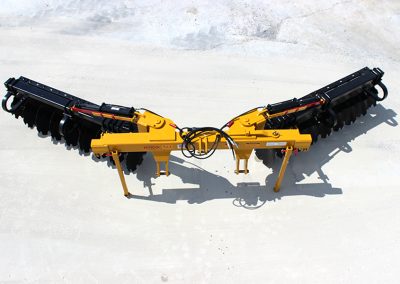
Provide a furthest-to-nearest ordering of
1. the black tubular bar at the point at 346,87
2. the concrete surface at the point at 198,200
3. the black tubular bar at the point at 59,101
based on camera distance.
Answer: the black tubular bar at the point at 346,87 < the black tubular bar at the point at 59,101 < the concrete surface at the point at 198,200

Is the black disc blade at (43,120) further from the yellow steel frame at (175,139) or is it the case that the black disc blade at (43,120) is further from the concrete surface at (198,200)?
the yellow steel frame at (175,139)

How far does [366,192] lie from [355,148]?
82 centimetres

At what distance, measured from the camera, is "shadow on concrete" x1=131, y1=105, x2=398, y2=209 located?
16.5 ft

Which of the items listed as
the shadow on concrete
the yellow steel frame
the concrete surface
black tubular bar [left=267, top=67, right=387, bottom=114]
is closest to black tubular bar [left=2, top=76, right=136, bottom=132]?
the yellow steel frame

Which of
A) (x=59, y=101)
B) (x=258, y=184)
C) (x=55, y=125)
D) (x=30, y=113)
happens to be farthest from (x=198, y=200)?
(x=30, y=113)

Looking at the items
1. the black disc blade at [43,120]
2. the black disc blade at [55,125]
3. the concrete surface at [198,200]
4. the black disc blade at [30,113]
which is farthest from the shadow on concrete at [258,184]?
the black disc blade at [30,113]

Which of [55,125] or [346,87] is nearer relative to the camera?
[346,87]

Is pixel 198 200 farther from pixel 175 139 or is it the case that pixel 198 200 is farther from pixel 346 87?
pixel 346 87

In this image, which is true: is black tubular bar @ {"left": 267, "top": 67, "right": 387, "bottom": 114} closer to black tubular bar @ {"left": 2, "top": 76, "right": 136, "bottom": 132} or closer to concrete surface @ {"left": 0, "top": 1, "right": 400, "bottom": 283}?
concrete surface @ {"left": 0, "top": 1, "right": 400, "bottom": 283}

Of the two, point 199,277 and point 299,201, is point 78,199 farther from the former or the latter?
point 299,201

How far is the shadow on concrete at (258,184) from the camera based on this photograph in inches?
198

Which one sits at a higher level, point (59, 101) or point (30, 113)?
point (59, 101)

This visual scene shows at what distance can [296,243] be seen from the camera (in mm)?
4625

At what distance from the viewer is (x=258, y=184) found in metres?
5.20
